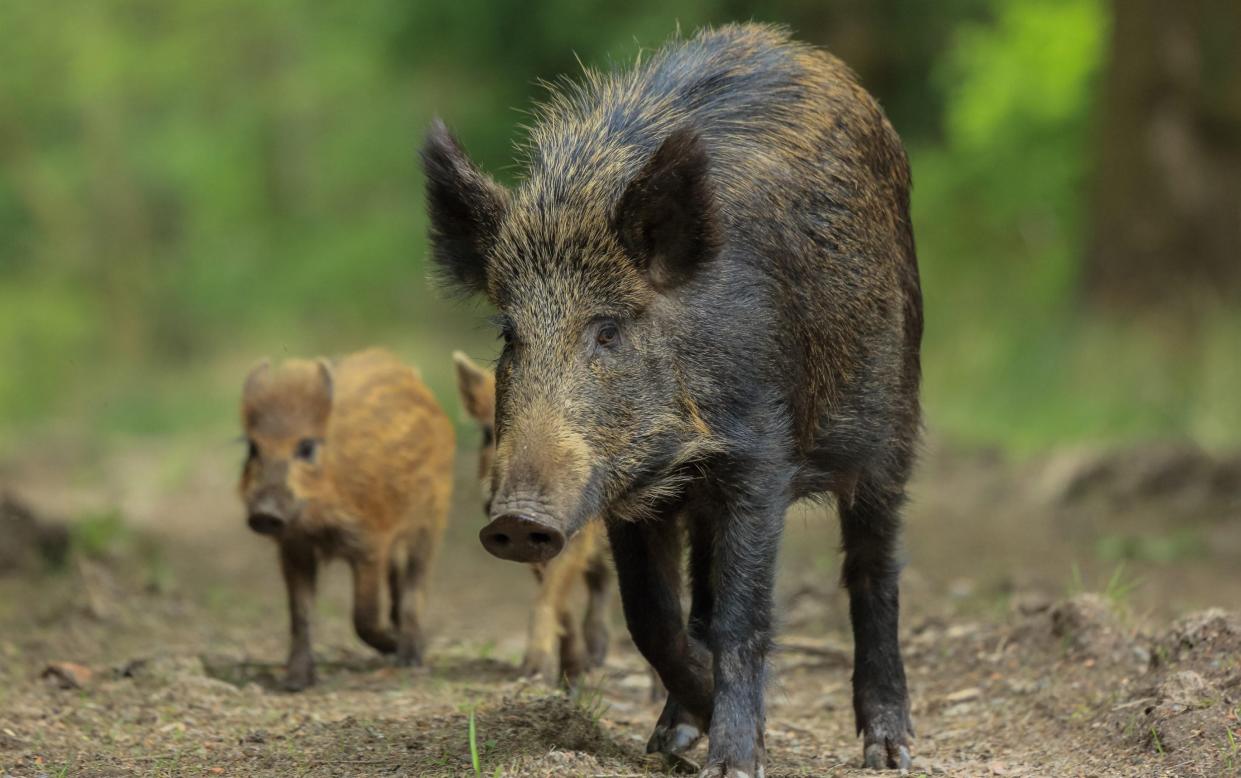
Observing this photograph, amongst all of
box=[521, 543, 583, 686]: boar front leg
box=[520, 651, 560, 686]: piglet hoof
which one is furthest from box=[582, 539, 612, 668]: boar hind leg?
box=[520, 651, 560, 686]: piglet hoof

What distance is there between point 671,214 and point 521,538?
42.6 inches

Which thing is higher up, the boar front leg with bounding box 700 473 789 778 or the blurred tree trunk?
the blurred tree trunk

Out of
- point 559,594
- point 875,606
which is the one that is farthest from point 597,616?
point 875,606

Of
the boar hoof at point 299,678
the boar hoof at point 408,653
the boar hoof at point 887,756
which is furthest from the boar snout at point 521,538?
the boar hoof at point 408,653

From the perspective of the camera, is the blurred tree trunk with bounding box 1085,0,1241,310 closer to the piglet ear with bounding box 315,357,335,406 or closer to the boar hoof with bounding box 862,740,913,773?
the piglet ear with bounding box 315,357,335,406

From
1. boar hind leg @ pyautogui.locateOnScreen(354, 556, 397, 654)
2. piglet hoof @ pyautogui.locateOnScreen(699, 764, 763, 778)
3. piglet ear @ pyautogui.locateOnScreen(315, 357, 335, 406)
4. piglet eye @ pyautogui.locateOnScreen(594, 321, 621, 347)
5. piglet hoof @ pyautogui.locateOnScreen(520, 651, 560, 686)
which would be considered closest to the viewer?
piglet hoof @ pyautogui.locateOnScreen(699, 764, 763, 778)

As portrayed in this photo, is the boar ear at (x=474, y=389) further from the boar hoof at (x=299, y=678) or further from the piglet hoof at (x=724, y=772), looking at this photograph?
the piglet hoof at (x=724, y=772)

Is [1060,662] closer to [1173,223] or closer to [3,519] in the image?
[3,519]

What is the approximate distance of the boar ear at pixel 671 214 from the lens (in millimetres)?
4645

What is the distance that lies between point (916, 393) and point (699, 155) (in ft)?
4.92

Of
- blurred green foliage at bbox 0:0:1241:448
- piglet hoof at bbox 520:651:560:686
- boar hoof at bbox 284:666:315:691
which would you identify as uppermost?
blurred green foliage at bbox 0:0:1241:448

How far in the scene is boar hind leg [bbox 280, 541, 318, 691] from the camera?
6.68 m

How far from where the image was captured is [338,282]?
914 inches

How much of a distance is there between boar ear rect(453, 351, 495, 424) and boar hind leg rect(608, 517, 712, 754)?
2.18m
